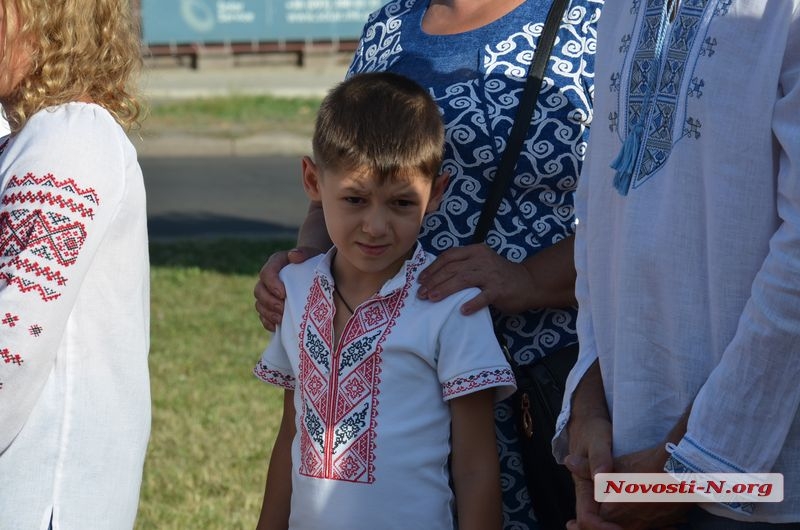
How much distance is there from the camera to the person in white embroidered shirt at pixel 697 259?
1.72 metres

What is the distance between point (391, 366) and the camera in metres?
A: 2.35

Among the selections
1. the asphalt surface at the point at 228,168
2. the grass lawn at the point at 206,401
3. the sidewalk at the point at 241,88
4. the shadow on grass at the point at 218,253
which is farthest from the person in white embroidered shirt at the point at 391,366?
the sidewalk at the point at 241,88

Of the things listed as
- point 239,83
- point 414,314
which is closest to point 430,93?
point 414,314

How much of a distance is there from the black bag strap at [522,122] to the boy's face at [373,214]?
5.4 inches

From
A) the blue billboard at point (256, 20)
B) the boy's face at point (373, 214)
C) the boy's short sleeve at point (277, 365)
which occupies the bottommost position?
the blue billboard at point (256, 20)

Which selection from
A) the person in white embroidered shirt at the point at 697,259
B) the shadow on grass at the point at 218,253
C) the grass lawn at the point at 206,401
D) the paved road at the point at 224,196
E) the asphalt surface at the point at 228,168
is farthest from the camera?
the asphalt surface at the point at 228,168

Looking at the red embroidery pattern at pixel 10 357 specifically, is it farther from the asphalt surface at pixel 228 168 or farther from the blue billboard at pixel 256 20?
the blue billboard at pixel 256 20

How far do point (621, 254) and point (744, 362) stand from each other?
291mm

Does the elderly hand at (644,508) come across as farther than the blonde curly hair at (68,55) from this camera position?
No

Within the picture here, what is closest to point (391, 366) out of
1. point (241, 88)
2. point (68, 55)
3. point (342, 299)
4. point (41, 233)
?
point (342, 299)

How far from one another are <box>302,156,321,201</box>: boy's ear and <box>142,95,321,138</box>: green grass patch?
38.3 ft

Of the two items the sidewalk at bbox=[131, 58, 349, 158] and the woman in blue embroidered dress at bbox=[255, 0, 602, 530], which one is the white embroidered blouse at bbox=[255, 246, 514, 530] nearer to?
the woman in blue embroidered dress at bbox=[255, 0, 602, 530]

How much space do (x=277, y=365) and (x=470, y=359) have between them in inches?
18.6

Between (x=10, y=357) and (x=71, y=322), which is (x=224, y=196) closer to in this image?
(x=71, y=322)
